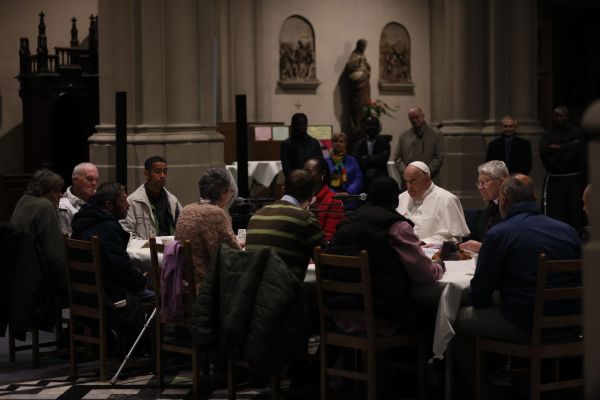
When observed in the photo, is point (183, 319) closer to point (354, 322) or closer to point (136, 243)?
point (354, 322)

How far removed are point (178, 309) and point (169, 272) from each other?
23cm

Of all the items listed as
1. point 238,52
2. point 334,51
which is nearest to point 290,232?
point 238,52

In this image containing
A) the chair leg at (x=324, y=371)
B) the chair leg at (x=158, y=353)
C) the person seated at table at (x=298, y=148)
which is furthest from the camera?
the person seated at table at (x=298, y=148)

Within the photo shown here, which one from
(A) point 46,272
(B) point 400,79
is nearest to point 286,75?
(B) point 400,79

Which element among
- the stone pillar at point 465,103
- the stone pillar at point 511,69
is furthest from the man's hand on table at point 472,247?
the stone pillar at point 511,69

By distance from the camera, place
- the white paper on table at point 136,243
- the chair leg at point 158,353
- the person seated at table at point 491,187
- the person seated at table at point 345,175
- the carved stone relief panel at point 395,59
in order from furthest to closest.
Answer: the carved stone relief panel at point 395,59
the person seated at table at point 345,175
the white paper on table at point 136,243
the person seated at table at point 491,187
the chair leg at point 158,353

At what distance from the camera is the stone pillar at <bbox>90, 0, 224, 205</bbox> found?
11.5 m

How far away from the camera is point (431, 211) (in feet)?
25.9

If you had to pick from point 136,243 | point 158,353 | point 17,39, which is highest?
point 17,39

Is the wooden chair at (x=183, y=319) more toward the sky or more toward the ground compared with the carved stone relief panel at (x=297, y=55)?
more toward the ground

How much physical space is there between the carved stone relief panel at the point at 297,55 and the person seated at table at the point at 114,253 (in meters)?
9.42

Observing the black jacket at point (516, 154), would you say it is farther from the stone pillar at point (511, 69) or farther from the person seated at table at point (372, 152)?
the stone pillar at point (511, 69)

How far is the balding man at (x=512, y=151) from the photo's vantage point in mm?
12211

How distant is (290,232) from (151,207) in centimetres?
222
